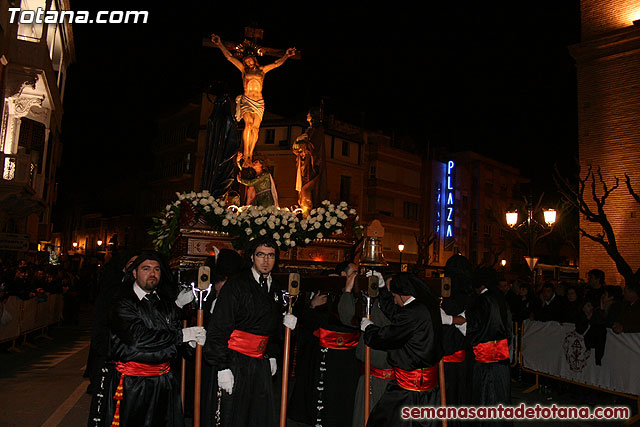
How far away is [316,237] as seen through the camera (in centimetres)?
932

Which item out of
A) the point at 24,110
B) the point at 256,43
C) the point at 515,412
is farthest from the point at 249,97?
the point at 24,110

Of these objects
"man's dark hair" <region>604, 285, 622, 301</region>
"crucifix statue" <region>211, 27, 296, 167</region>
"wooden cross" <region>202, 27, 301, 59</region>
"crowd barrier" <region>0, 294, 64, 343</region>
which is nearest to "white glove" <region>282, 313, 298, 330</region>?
"crucifix statue" <region>211, 27, 296, 167</region>

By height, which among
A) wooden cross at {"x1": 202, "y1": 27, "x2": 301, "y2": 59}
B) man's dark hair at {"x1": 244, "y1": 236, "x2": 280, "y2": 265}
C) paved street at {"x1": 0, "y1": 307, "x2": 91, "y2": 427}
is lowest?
paved street at {"x1": 0, "y1": 307, "x2": 91, "y2": 427}

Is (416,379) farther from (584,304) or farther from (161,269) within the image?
(584,304)

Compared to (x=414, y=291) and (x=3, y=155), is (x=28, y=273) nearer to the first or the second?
(x=3, y=155)

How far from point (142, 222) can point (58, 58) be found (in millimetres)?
26464

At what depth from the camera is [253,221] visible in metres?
8.86

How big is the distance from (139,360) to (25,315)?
1011 cm

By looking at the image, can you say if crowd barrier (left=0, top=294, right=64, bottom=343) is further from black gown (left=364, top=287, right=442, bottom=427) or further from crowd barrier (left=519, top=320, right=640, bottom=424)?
crowd barrier (left=519, top=320, right=640, bottom=424)

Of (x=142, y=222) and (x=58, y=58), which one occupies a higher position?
(x=58, y=58)

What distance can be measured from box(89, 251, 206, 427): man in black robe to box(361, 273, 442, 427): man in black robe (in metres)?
1.72

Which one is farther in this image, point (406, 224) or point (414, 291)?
point (406, 224)

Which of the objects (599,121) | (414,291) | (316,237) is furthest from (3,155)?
(599,121)

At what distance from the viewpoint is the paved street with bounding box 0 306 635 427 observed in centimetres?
707
